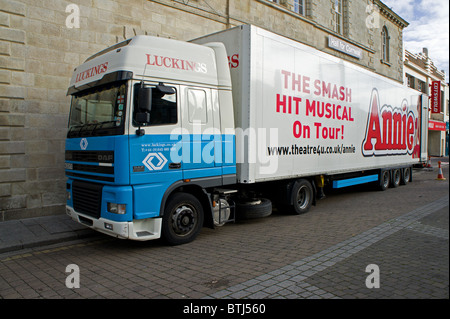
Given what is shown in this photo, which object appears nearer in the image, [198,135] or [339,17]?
[198,135]

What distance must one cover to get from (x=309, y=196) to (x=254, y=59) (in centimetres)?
373

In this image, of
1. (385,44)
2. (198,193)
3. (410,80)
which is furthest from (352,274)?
(410,80)

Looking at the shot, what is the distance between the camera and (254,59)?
6555 mm

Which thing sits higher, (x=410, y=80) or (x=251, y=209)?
(x=410, y=80)

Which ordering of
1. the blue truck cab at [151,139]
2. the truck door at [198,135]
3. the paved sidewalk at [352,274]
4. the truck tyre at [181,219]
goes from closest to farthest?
1. the paved sidewalk at [352,274]
2. the blue truck cab at [151,139]
3. the truck tyre at [181,219]
4. the truck door at [198,135]

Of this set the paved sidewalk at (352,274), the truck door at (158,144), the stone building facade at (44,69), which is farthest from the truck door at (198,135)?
the stone building facade at (44,69)

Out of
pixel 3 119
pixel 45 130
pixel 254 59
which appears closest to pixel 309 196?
pixel 254 59

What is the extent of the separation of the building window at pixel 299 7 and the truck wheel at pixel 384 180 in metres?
9.38

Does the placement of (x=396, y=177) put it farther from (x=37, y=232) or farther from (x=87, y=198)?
(x=37, y=232)

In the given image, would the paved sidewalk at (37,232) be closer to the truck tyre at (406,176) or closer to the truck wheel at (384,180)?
the truck wheel at (384,180)

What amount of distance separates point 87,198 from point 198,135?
6.88 ft

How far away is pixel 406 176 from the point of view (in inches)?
588

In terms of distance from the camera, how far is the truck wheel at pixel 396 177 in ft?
44.7

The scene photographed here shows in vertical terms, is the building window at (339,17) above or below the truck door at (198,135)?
above
